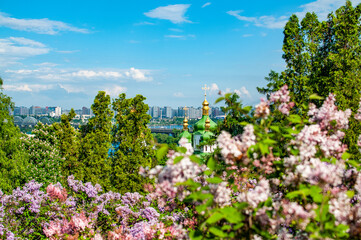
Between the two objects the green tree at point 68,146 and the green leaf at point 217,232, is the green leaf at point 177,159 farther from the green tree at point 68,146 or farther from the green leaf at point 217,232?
the green tree at point 68,146

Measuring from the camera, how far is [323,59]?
613 inches

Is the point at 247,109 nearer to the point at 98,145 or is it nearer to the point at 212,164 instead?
the point at 212,164

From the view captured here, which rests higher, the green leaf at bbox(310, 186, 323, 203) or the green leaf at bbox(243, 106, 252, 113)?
the green leaf at bbox(243, 106, 252, 113)

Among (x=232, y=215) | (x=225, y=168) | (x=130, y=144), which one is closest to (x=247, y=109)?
(x=225, y=168)

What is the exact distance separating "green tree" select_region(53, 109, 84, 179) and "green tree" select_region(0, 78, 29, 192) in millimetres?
2021

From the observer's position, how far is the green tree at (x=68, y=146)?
1519 centimetres

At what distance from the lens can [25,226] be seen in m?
9.42

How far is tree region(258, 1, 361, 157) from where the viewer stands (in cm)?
1364

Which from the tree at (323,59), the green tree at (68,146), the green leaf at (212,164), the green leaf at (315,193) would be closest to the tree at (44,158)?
the green tree at (68,146)

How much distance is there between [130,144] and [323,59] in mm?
10594

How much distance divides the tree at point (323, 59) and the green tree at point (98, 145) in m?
8.11

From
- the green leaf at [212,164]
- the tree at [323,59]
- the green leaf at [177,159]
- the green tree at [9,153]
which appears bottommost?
the green tree at [9,153]

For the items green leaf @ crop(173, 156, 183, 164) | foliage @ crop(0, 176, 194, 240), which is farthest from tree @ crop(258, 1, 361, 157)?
green leaf @ crop(173, 156, 183, 164)

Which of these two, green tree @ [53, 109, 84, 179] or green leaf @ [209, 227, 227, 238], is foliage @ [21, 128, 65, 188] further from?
green leaf @ [209, 227, 227, 238]
